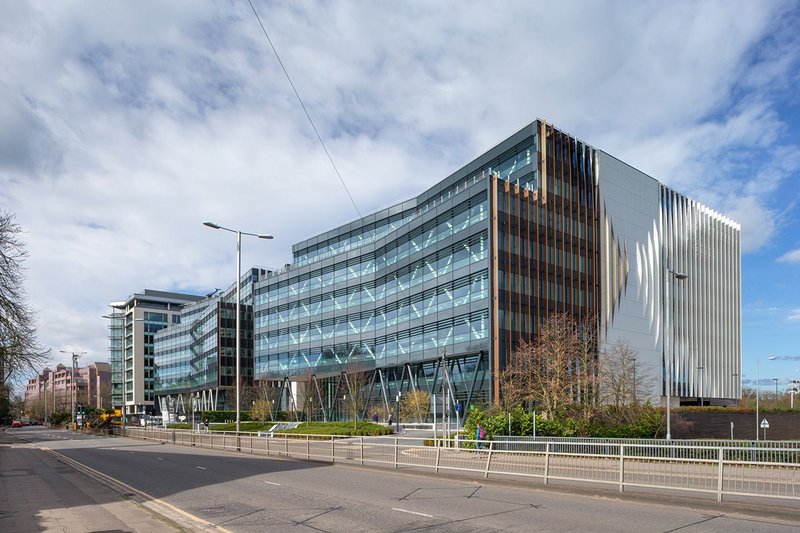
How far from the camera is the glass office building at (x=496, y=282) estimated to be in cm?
5625

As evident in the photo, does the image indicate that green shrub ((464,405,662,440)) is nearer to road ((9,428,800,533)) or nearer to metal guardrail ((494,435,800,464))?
metal guardrail ((494,435,800,464))

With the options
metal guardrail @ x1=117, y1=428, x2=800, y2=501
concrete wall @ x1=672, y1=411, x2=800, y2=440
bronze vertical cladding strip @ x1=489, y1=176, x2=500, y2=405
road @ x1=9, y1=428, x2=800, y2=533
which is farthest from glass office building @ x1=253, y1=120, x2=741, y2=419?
road @ x1=9, y1=428, x2=800, y2=533

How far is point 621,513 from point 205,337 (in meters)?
103

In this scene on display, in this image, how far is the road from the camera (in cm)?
1155

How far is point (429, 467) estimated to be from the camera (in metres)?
22.0

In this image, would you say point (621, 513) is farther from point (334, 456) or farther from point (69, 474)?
point (69, 474)

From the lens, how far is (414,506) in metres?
14.0

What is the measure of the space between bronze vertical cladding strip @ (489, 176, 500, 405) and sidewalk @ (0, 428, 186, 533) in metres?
35.6

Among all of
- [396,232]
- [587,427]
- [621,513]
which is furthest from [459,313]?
[621,513]

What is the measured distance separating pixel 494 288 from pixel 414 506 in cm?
4107

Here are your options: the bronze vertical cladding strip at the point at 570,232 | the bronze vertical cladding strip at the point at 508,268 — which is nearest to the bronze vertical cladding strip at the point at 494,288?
the bronze vertical cladding strip at the point at 508,268

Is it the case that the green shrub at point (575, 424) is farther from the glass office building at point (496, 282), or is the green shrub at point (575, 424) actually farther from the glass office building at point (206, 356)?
the glass office building at point (206, 356)

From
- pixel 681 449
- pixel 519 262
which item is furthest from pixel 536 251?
pixel 681 449

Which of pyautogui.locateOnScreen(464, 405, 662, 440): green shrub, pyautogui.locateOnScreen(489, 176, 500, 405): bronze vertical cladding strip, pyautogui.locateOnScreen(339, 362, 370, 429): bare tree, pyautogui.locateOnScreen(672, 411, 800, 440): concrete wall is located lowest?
pyautogui.locateOnScreen(672, 411, 800, 440): concrete wall
